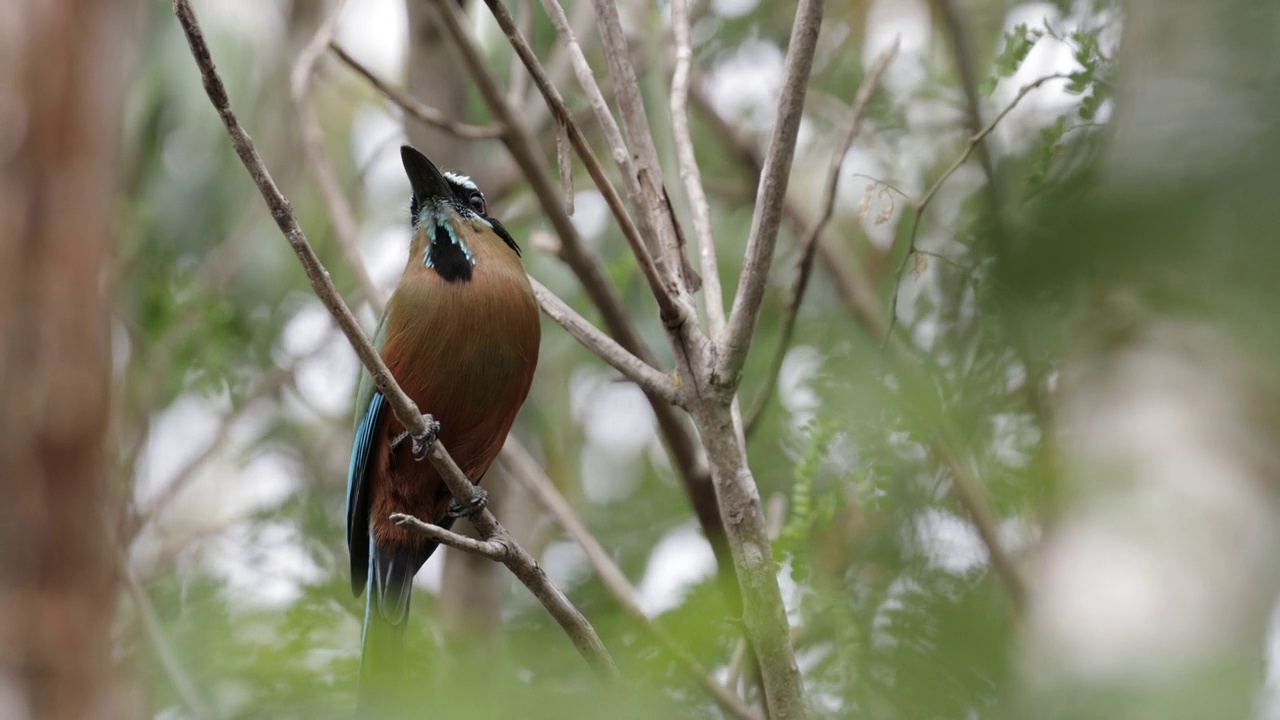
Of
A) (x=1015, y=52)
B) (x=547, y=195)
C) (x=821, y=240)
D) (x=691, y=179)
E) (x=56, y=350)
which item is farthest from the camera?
(x=56, y=350)

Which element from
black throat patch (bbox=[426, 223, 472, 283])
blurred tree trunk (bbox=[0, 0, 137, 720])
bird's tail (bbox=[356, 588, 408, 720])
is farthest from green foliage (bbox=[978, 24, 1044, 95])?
blurred tree trunk (bbox=[0, 0, 137, 720])

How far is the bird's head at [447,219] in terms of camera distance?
3.72m

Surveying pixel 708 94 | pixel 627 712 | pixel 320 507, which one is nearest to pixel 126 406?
pixel 320 507

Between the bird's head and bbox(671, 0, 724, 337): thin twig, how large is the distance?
0.91m

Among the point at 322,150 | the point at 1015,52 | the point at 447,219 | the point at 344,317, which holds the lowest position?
the point at 344,317

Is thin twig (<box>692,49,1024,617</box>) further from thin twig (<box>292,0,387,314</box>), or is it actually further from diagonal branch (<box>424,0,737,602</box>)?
thin twig (<box>292,0,387,314</box>)

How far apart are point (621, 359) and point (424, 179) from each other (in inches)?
61.1

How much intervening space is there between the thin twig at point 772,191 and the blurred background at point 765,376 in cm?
18

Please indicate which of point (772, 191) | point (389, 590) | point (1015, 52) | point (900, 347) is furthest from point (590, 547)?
point (1015, 52)

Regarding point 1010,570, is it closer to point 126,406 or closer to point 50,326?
point 50,326

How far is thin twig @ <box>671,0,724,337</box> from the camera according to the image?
Result: 9.00 feet

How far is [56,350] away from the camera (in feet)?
20.3

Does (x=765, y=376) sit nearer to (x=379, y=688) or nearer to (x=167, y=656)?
(x=167, y=656)

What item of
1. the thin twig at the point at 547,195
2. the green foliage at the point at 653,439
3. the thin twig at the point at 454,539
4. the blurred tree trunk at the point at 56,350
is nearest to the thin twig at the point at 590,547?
the green foliage at the point at 653,439
